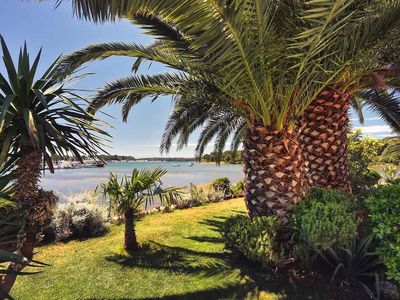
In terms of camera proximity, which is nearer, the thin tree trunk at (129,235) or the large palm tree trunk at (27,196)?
the large palm tree trunk at (27,196)

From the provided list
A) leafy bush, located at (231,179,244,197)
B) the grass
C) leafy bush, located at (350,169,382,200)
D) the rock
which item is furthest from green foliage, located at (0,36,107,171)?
leafy bush, located at (231,179,244,197)

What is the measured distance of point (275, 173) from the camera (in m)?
6.14

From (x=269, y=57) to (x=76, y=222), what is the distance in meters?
6.95

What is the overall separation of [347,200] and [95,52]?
5.75 meters

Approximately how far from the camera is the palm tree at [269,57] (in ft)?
13.9

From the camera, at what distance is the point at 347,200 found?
5.57m

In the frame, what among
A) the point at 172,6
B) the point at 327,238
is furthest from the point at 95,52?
the point at 327,238

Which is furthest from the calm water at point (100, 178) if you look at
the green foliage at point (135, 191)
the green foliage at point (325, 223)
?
the green foliage at point (325, 223)

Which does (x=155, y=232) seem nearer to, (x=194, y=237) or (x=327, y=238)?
(x=194, y=237)

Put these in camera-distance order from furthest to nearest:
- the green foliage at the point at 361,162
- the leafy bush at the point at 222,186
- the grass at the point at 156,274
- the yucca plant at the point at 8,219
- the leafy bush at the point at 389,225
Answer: the leafy bush at the point at 222,186 → the green foliage at the point at 361,162 → the grass at the point at 156,274 → the leafy bush at the point at 389,225 → the yucca plant at the point at 8,219

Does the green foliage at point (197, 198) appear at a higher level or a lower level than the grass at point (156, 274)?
higher

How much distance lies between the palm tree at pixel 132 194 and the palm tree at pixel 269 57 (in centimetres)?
217

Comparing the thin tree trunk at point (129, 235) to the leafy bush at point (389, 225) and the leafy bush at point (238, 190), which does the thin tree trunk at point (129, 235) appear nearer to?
the leafy bush at point (389, 225)

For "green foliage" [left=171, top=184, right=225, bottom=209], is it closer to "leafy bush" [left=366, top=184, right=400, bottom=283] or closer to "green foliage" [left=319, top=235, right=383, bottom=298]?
"green foliage" [left=319, top=235, right=383, bottom=298]
